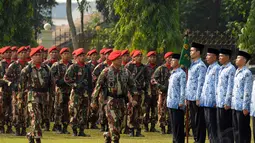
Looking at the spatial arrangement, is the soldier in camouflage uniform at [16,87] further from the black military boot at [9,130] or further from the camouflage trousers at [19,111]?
the black military boot at [9,130]

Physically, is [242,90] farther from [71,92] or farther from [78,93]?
[71,92]

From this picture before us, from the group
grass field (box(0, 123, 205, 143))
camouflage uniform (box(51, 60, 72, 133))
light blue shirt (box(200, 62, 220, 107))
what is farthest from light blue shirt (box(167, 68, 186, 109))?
camouflage uniform (box(51, 60, 72, 133))

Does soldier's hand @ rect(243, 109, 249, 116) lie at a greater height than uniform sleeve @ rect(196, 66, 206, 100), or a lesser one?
lesser

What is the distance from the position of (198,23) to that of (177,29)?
18944 mm

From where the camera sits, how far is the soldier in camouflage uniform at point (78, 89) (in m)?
24.7

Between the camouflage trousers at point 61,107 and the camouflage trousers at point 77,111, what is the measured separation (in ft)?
2.89

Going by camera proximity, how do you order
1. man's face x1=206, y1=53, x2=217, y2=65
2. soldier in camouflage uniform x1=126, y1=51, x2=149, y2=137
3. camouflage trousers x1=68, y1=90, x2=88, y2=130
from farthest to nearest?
1. soldier in camouflage uniform x1=126, y1=51, x2=149, y2=137
2. camouflage trousers x1=68, y1=90, x2=88, y2=130
3. man's face x1=206, y1=53, x2=217, y2=65

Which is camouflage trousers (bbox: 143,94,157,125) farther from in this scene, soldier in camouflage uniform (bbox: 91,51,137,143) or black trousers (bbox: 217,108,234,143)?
black trousers (bbox: 217,108,234,143)

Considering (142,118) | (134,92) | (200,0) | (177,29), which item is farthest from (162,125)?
(200,0)

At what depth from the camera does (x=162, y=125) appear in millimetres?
25703

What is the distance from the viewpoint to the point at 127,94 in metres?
21.1

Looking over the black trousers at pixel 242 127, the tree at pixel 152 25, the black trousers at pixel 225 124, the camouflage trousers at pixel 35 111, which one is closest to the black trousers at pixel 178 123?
the black trousers at pixel 225 124

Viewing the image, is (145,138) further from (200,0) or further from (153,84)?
(200,0)

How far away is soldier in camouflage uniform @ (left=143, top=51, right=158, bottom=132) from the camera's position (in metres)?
26.2
